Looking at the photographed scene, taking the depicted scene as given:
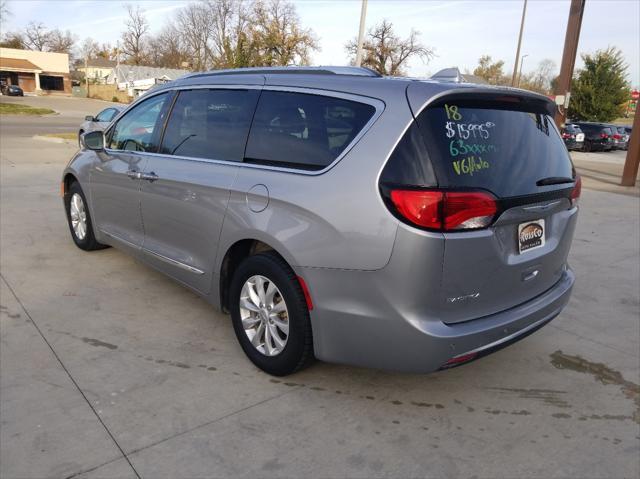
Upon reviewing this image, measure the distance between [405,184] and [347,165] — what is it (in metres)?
0.34

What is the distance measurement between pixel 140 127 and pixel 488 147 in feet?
9.71

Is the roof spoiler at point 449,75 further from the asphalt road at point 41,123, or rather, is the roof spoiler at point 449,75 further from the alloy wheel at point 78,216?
the asphalt road at point 41,123

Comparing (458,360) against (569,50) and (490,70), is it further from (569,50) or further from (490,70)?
(490,70)

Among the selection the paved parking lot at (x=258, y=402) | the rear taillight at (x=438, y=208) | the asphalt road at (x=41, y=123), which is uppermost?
the rear taillight at (x=438, y=208)

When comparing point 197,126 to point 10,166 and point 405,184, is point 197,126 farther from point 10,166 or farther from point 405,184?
point 10,166

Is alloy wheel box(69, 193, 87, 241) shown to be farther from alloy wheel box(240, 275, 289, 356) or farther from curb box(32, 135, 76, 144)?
curb box(32, 135, 76, 144)

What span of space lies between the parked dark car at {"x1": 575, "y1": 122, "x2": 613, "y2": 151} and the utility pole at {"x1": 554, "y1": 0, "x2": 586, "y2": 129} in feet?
41.5

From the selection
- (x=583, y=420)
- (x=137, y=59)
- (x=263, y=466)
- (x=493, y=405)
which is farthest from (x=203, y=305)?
(x=137, y=59)

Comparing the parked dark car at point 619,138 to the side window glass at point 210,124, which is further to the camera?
the parked dark car at point 619,138

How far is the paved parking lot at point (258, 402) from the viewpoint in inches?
99.2

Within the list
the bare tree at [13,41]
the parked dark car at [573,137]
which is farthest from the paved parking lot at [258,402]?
the bare tree at [13,41]

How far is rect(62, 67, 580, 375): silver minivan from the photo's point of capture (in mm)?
2521

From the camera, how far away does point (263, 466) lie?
2.47 meters

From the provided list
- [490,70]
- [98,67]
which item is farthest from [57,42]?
[490,70]
